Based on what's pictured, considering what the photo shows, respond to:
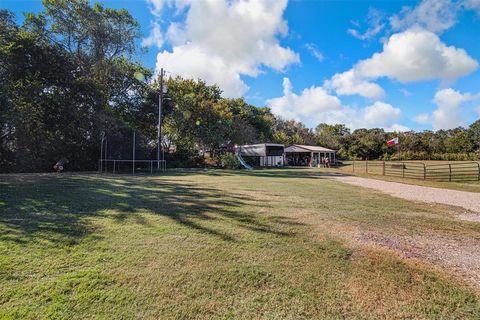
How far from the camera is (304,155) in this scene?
104 ft

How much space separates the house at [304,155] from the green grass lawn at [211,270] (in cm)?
2514

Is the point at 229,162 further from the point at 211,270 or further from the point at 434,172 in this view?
the point at 211,270

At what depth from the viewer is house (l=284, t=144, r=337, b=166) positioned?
29134mm

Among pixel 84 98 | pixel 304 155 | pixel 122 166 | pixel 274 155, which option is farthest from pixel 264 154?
pixel 84 98

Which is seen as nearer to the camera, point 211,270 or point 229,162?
point 211,270

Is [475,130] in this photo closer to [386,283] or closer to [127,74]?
[127,74]

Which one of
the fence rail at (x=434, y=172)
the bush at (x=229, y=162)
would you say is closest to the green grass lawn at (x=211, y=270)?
the fence rail at (x=434, y=172)

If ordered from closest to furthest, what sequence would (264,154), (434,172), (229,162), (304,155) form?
1. (434,172)
2. (229,162)
3. (264,154)
4. (304,155)

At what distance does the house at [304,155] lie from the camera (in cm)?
2913

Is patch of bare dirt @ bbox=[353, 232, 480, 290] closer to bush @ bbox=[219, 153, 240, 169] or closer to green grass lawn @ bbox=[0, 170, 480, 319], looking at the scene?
green grass lawn @ bbox=[0, 170, 480, 319]

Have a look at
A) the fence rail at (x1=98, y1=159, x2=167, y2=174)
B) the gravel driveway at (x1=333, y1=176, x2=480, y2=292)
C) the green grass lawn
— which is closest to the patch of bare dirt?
the gravel driveway at (x1=333, y1=176, x2=480, y2=292)

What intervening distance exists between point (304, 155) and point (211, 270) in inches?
→ 1194

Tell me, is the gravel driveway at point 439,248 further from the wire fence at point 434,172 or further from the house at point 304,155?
the house at point 304,155

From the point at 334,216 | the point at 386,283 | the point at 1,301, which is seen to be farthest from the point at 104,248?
the point at 334,216
